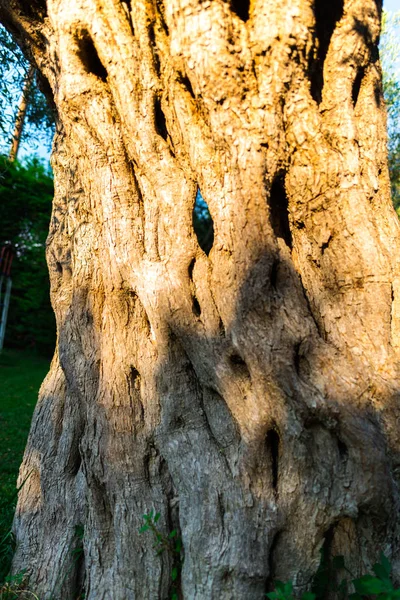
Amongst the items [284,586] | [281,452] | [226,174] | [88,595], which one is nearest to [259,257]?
[226,174]

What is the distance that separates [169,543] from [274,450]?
2.89 ft

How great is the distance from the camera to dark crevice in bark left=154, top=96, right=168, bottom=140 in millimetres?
3295

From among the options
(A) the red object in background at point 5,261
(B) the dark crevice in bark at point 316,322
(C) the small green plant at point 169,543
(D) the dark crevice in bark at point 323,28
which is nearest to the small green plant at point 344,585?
(C) the small green plant at point 169,543

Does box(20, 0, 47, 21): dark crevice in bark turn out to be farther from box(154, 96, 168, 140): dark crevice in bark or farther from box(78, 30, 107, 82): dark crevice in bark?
box(154, 96, 168, 140): dark crevice in bark

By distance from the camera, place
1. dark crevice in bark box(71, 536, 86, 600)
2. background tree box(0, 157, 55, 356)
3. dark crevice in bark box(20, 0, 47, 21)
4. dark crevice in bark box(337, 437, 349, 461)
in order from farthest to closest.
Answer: background tree box(0, 157, 55, 356), dark crevice in bark box(20, 0, 47, 21), dark crevice in bark box(71, 536, 86, 600), dark crevice in bark box(337, 437, 349, 461)

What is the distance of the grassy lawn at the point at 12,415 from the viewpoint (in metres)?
4.72

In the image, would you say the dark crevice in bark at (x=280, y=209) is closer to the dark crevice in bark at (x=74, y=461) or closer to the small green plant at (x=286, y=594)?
the small green plant at (x=286, y=594)

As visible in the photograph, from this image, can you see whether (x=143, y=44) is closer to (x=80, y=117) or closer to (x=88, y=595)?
(x=80, y=117)

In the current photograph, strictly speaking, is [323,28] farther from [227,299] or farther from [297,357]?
[297,357]

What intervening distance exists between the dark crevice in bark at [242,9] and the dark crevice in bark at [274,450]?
8.18 ft

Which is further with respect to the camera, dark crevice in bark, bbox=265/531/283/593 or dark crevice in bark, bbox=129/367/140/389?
dark crevice in bark, bbox=129/367/140/389

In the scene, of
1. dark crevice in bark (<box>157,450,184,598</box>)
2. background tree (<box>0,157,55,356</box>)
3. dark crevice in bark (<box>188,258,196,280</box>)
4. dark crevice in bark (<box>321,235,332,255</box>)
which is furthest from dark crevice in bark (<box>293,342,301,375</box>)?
background tree (<box>0,157,55,356</box>)

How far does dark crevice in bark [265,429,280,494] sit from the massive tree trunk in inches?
0.6

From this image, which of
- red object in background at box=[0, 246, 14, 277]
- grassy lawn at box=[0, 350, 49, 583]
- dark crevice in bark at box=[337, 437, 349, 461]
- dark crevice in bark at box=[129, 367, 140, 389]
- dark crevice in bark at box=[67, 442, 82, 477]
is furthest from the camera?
red object in background at box=[0, 246, 14, 277]
